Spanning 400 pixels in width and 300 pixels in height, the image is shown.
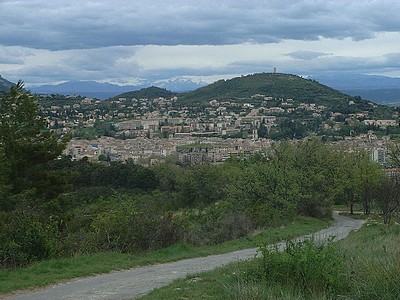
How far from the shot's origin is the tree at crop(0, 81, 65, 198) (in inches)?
899

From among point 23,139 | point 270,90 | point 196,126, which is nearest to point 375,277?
point 23,139

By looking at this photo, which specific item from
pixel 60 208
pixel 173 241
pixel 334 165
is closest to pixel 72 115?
pixel 334 165

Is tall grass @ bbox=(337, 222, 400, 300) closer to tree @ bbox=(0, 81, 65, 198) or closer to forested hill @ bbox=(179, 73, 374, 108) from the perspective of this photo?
tree @ bbox=(0, 81, 65, 198)

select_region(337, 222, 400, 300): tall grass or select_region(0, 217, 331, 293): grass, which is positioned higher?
select_region(337, 222, 400, 300): tall grass

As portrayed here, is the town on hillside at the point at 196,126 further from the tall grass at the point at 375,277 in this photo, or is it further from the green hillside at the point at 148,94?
the tall grass at the point at 375,277

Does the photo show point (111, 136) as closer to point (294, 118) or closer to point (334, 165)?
point (294, 118)

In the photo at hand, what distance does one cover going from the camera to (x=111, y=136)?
347 feet

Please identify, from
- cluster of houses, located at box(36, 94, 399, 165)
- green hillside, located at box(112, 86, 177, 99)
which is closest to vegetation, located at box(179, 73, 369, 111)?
cluster of houses, located at box(36, 94, 399, 165)

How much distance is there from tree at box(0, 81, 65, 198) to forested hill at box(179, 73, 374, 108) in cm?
10328

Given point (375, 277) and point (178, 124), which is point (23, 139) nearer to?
point (375, 277)

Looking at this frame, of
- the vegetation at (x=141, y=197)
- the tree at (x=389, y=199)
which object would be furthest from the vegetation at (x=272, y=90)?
the tree at (x=389, y=199)

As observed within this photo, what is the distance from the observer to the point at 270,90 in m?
139

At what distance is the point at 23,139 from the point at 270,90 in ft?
391

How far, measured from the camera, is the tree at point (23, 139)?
2283cm
